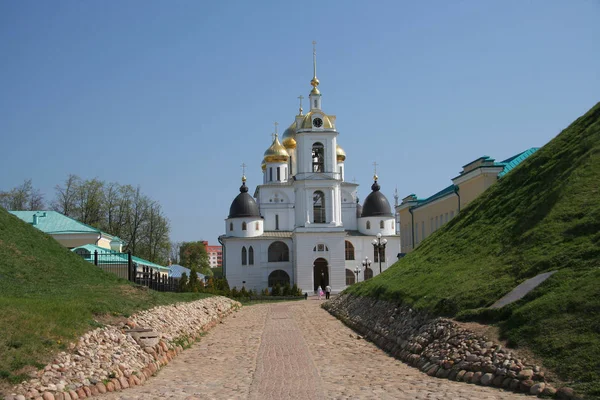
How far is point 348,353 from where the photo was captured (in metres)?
16.6

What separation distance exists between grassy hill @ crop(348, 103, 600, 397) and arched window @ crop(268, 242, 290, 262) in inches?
1638

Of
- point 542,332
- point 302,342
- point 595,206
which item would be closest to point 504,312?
point 542,332

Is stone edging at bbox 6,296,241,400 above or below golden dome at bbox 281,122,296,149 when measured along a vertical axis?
below

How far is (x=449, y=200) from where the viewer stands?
120ft

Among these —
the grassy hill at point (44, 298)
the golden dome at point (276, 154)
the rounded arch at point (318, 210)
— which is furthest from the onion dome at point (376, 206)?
the grassy hill at point (44, 298)

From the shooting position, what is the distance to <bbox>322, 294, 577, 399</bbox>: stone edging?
391 inches

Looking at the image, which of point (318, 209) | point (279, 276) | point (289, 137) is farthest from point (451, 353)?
point (289, 137)

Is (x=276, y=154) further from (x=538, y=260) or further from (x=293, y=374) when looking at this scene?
(x=293, y=374)

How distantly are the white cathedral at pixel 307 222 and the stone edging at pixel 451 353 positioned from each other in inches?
1552

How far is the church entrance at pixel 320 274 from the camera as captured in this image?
62.5 metres

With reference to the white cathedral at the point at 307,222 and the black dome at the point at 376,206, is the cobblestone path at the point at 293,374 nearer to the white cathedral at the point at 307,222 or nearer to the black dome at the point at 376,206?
the white cathedral at the point at 307,222

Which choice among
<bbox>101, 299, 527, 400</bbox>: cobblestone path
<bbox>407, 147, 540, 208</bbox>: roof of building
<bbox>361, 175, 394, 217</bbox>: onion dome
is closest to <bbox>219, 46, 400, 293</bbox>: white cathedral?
<bbox>361, 175, 394, 217</bbox>: onion dome

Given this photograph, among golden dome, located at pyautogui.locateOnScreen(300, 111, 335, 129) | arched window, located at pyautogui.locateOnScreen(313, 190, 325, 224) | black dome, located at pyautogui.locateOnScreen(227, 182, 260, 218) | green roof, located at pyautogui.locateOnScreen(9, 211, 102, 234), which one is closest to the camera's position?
green roof, located at pyautogui.locateOnScreen(9, 211, 102, 234)

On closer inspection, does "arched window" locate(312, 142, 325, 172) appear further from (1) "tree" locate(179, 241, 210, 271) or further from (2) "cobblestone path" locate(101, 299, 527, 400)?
(1) "tree" locate(179, 241, 210, 271)
